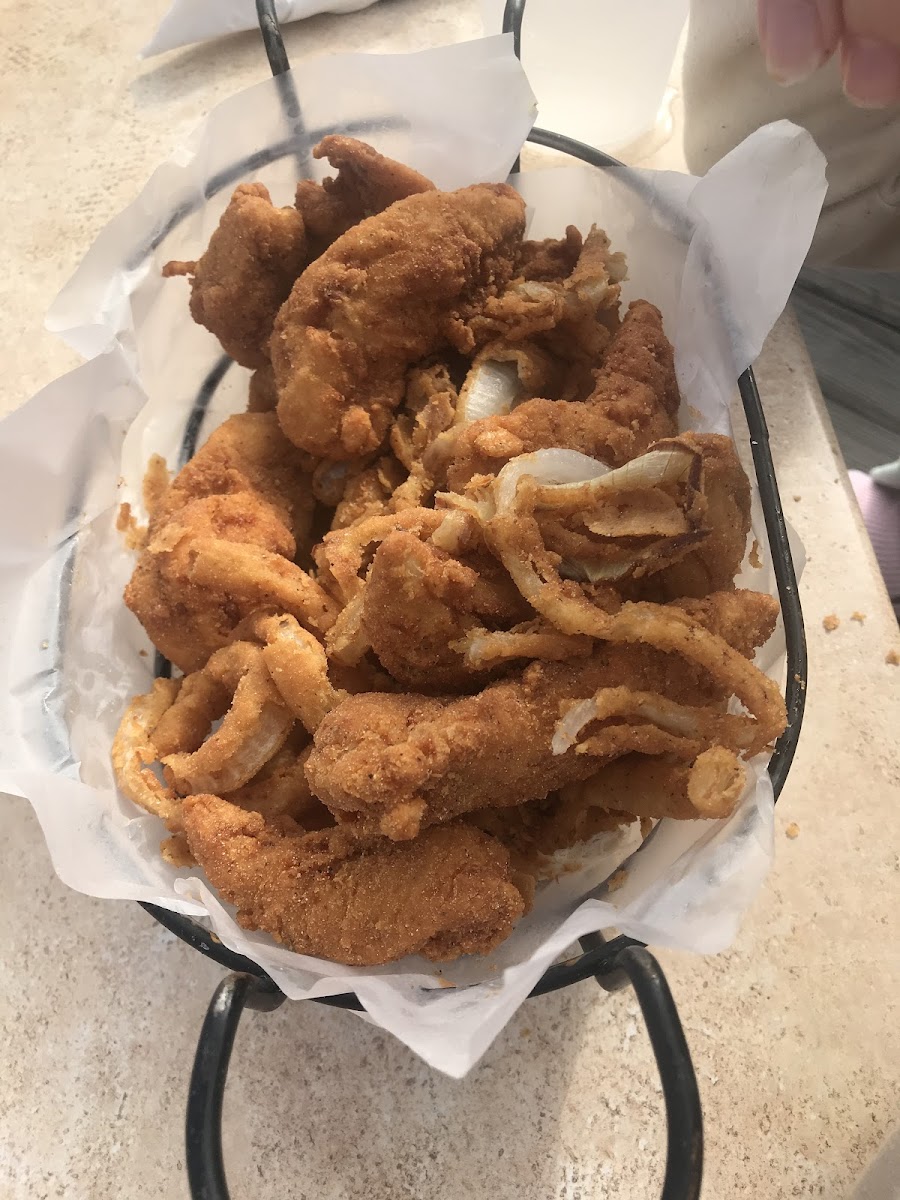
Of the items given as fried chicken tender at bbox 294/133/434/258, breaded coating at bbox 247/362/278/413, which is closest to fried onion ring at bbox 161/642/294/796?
breaded coating at bbox 247/362/278/413

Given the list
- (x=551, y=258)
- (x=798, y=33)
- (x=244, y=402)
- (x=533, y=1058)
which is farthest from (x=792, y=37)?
(x=533, y=1058)

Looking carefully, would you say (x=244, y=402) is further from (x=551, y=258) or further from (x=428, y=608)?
(x=428, y=608)

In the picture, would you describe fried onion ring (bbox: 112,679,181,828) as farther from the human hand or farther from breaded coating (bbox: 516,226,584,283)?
the human hand

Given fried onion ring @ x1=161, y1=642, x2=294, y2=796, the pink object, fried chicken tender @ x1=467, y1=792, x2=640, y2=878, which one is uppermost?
fried onion ring @ x1=161, y1=642, x2=294, y2=796

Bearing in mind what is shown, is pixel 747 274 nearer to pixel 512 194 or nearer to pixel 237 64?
pixel 512 194

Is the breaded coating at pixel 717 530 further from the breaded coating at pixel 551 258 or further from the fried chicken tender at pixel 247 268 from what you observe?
the fried chicken tender at pixel 247 268

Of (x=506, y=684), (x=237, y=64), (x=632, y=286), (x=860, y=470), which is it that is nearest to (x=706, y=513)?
(x=506, y=684)
